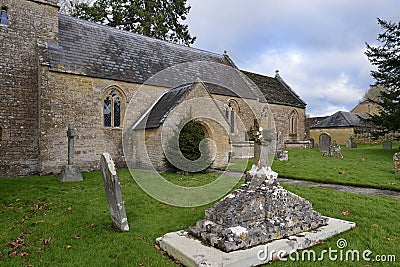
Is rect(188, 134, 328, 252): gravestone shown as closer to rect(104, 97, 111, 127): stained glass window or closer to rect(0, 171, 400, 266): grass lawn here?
rect(0, 171, 400, 266): grass lawn

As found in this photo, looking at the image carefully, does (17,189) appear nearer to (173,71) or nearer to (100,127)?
(100,127)

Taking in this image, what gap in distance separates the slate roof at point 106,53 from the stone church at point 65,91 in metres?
0.05

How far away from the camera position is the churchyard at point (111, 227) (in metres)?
4.08

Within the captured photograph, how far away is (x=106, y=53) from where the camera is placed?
15.9 metres

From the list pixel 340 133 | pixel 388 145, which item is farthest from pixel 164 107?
pixel 340 133

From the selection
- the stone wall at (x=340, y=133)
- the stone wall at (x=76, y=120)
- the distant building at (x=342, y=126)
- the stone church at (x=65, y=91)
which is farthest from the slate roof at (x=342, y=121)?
the stone wall at (x=76, y=120)

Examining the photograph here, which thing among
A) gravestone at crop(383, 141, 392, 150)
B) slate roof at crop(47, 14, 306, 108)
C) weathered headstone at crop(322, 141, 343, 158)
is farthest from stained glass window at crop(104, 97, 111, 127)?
gravestone at crop(383, 141, 392, 150)

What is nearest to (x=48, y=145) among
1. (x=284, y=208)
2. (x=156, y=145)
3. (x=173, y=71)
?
(x=156, y=145)

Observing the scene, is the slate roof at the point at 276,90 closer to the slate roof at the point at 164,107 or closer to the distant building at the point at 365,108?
the slate roof at the point at 164,107

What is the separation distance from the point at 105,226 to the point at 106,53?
41.7ft

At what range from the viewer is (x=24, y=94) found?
43.8 ft

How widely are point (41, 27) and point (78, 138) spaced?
579cm

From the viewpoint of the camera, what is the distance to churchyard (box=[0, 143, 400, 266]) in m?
4.08

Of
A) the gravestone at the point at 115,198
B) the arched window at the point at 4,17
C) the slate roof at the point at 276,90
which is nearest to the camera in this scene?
the gravestone at the point at 115,198
